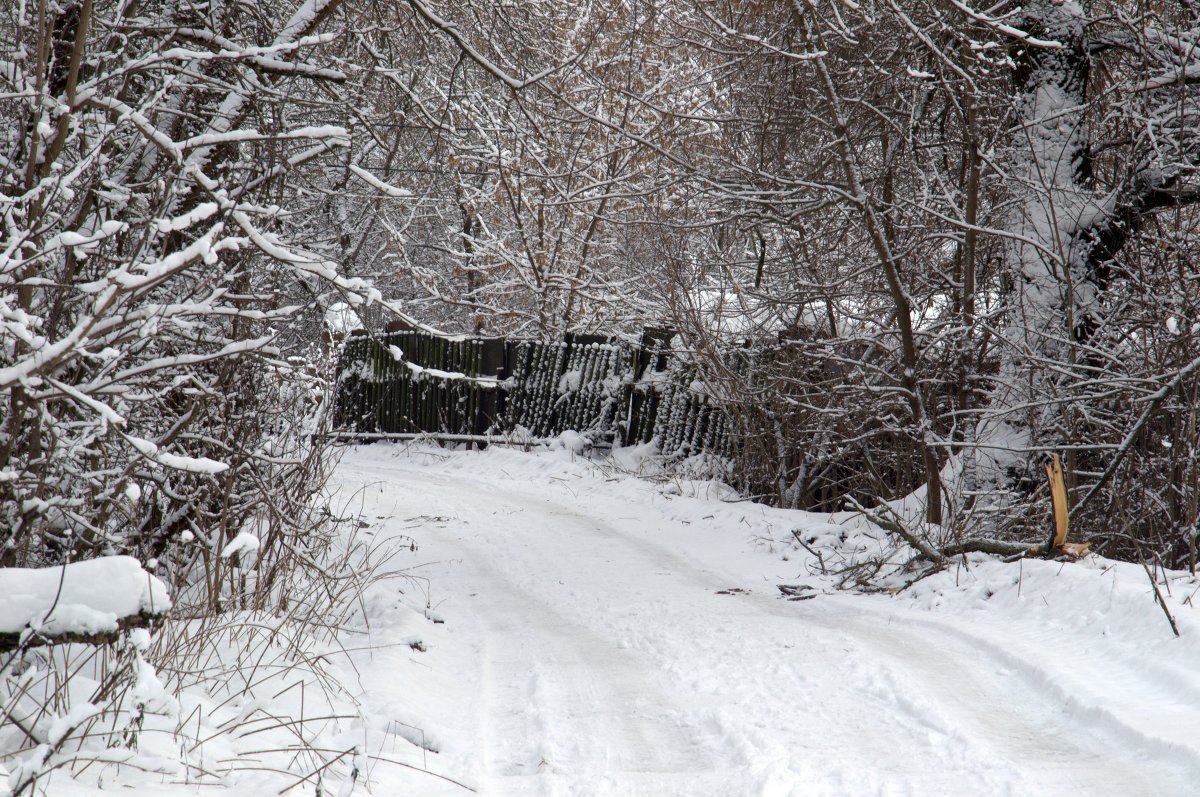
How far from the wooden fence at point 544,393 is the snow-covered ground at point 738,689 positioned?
16.8ft

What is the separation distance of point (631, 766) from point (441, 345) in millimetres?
14084

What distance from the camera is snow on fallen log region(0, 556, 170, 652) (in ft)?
7.93

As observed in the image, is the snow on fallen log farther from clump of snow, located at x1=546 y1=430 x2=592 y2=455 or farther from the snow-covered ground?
clump of snow, located at x1=546 y1=430 x2=592 y2=455

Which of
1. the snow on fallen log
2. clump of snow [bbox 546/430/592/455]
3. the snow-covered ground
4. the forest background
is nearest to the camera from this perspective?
the snow on fallen log

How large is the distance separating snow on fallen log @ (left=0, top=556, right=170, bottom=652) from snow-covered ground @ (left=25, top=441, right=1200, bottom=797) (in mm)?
→ 374

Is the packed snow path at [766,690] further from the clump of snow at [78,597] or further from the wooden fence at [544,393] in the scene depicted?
the wooden fence at [544,393]

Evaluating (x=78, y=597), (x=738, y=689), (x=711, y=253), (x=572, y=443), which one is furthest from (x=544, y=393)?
(x=78, y=597)

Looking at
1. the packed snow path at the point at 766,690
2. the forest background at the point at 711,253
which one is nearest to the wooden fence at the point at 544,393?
the forest background at the point at 711,253

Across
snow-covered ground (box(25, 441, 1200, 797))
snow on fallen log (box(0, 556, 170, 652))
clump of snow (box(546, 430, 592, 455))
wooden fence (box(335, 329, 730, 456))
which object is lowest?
snow-covered ground (box(25, 441, 1200, 797))

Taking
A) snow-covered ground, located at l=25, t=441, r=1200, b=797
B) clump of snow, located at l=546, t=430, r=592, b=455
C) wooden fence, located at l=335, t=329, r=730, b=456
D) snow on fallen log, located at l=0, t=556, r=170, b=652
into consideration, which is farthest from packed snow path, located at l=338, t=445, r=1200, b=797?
clump of snow, located at l=546, t=430, r=592, b=455

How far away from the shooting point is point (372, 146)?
12.3m

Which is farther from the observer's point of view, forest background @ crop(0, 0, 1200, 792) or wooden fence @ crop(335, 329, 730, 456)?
wooden fence @ crop(335, 329, 730, 456)

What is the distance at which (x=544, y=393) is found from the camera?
48.6ft

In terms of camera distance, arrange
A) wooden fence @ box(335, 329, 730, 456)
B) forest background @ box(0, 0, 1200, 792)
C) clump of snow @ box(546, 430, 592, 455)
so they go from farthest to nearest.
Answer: clump of snow @ box(546, 430, 592, 455)
wooden fence @ box(335, 329, 730, 456)
forest background @ box(0, 0, 1200, 792)
